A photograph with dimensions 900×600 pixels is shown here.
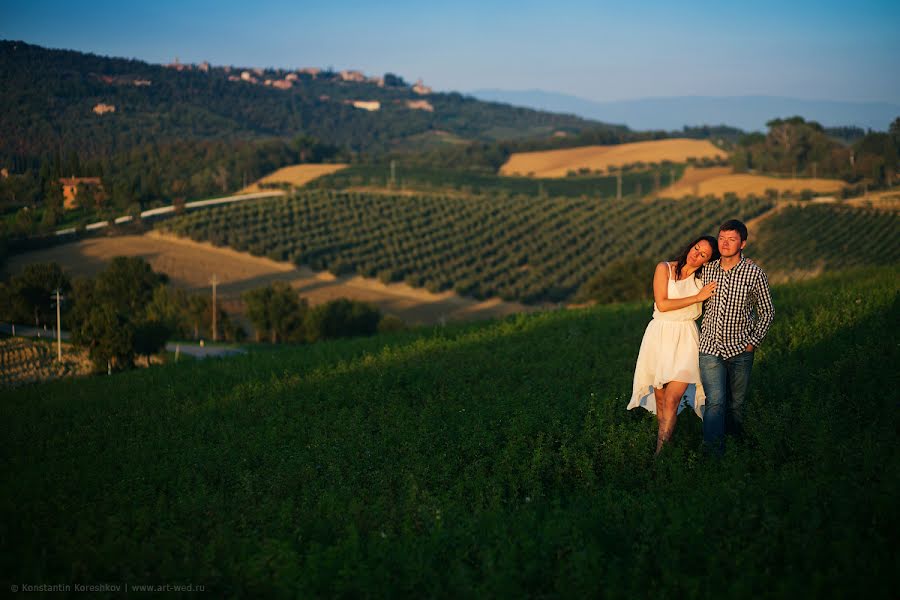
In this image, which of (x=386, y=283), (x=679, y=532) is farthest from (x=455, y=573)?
(x=386, y=283)

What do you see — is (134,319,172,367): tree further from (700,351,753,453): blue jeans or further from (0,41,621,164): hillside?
(700,351,753,453): blue jeans

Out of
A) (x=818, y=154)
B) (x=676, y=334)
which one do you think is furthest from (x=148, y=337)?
(x=818, y=154)

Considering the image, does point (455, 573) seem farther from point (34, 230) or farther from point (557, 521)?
point (34, 230)

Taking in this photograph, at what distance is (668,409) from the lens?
7262mm

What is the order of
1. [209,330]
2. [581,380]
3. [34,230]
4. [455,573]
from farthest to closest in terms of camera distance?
[209,330], [34,230], [581,380], [455,573]

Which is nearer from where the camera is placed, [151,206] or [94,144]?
[94,144]

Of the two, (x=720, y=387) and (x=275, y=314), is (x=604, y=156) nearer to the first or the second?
(x=275, y=314)

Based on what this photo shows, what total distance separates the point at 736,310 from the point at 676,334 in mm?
565

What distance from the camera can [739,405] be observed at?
732cm

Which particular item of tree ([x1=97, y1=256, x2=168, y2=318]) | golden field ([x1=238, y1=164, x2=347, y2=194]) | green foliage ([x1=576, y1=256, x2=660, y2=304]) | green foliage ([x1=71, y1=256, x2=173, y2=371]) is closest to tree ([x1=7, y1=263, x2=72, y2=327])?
green foliage ([x1=71, y1=256, x2=173, y2=371])

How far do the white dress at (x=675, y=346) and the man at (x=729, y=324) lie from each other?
0.38 ft

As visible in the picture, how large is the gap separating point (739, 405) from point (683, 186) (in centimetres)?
9006

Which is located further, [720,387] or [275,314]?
[275,314]

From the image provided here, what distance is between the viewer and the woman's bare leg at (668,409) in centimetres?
714
